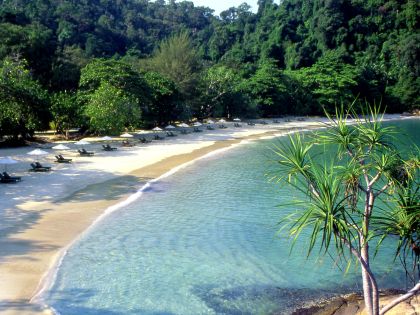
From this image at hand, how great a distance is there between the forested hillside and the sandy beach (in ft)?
14.0

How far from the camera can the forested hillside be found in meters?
35.3

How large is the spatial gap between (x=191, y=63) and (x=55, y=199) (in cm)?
3912

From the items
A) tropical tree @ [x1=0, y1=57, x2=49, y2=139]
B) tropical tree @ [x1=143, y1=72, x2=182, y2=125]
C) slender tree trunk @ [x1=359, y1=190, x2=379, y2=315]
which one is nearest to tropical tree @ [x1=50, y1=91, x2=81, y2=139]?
tropical tree @ [x1=0, y1=57, x2=49, y2=139]

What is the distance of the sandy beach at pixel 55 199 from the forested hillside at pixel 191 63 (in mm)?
4271

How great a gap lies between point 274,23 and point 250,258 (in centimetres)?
9464

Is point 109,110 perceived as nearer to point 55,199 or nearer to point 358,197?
point 55,199

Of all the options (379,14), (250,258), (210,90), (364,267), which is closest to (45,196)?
(250,258)

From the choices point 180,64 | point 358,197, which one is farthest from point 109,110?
point 358,197

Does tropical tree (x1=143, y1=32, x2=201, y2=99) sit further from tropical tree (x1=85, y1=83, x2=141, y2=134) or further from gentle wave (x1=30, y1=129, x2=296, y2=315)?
gentle wave (x1=30, y1=129, x2=296, y2=315)

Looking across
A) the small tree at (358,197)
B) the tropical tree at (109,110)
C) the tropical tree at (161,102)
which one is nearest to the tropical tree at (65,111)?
the tropical tree at (109,110)

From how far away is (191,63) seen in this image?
54.9m

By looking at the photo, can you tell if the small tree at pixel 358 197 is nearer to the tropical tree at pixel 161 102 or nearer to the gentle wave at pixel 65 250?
the gentle wave at pixel 65 250

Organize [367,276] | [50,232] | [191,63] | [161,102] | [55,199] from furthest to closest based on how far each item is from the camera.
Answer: [191,63], [161,102], [55,199], [50,232], [367,276]

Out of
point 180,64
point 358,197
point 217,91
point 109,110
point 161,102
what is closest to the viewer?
point 358,197
